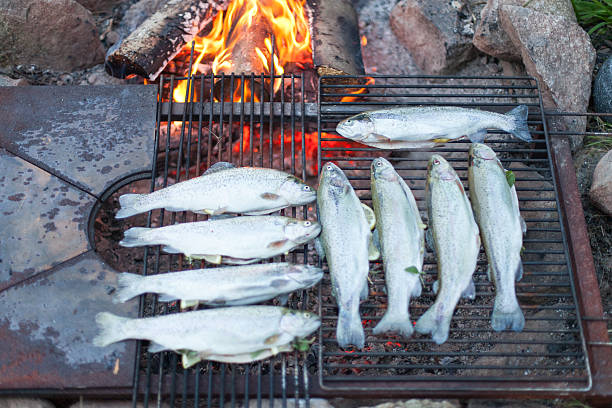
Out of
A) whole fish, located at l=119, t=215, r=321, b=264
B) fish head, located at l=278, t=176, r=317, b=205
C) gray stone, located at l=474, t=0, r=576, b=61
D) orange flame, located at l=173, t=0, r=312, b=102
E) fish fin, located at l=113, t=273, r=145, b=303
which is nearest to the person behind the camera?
fish fin, located at l=113, t=273, r=145, b=303

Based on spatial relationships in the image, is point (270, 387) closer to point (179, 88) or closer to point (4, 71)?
point (179, 88)

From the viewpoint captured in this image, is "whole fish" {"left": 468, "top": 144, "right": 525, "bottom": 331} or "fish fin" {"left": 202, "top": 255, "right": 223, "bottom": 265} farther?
"fish fin" {"left": 202, "top": 255, "right": 223, "bottom": 265}

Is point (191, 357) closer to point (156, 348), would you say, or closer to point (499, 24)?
point (156, 348)

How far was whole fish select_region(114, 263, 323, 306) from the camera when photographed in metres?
3.79

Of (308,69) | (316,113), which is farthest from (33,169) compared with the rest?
(308,69)

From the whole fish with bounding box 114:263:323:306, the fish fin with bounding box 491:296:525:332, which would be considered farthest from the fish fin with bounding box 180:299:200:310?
the fish fin with bounding box 491:296:525:332

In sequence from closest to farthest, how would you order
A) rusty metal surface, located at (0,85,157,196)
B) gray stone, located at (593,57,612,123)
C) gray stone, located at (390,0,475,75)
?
rusty metal surface, located at (0,85,157,196) → gray stone, located at (593,57,612,123) → gray stone, located at (390,0,475,75)

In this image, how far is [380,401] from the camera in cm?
400

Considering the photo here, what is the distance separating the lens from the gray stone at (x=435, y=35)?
20.0 feet

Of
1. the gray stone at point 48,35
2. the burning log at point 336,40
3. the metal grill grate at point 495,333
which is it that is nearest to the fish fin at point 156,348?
the metal grill grate at point 495,333

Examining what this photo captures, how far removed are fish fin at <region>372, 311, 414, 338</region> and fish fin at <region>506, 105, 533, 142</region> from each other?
200cm

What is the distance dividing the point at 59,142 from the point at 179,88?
1.63 meters

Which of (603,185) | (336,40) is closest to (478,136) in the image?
(603,185)

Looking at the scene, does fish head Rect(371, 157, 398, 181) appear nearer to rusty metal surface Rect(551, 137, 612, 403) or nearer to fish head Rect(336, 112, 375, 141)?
fish head Rect(336, 112, 375, 141)
